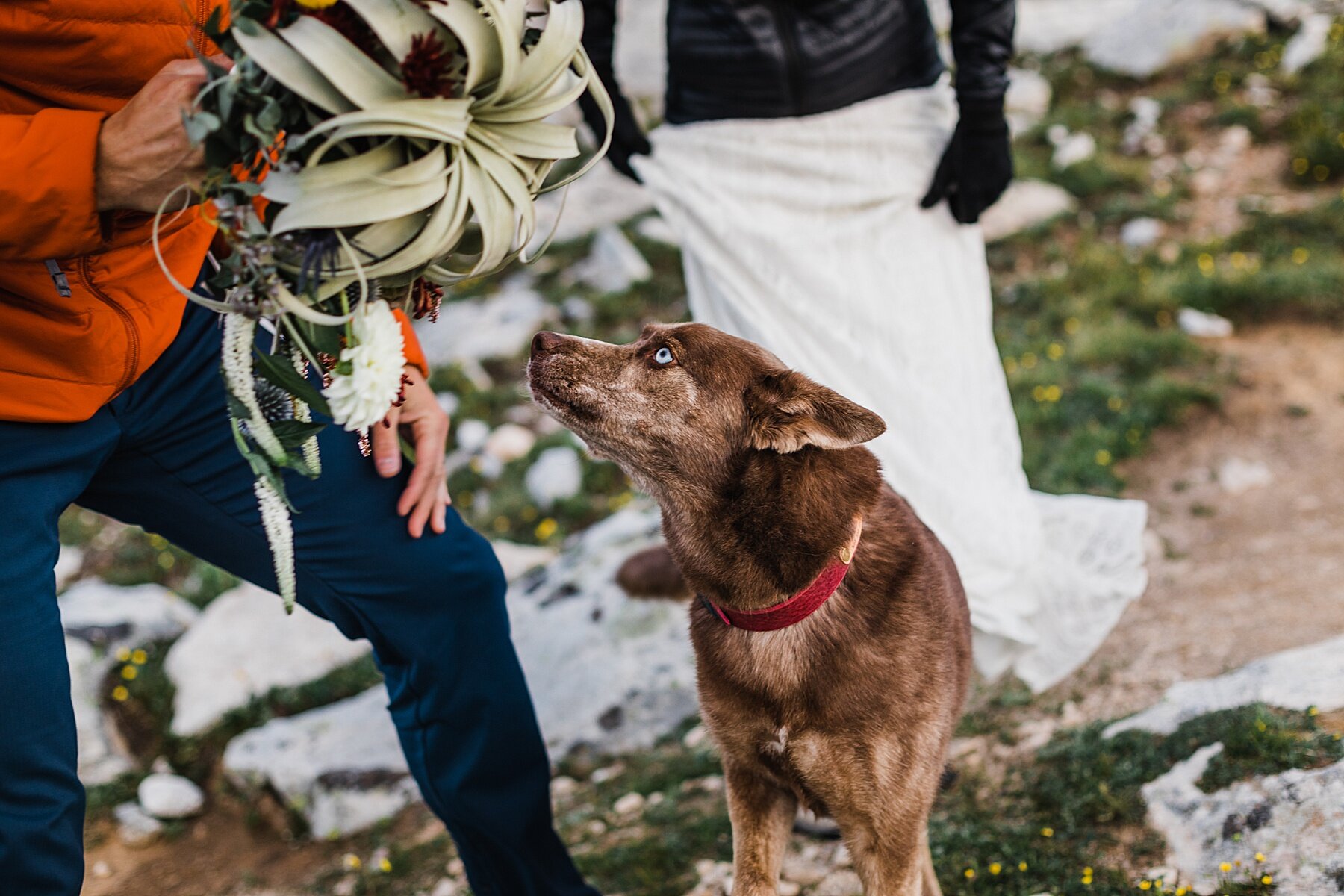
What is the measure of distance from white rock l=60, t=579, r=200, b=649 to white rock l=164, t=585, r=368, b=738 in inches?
8.5

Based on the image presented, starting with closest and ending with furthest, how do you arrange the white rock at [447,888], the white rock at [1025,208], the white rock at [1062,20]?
the white rock at [447,888], the white rock at [1025,208], the white rock at [1062,20]

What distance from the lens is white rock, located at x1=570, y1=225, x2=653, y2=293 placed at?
853 centimetres

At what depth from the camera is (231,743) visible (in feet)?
16.7

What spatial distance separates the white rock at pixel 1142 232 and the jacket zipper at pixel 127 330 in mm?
7381

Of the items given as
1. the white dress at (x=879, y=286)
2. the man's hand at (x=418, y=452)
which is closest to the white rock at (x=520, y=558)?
the white dress at (x=879, y=286)

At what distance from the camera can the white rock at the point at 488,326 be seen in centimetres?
827

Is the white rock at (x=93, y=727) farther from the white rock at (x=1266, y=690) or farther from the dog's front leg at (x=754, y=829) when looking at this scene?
the white rock at (x=1266, y=690)

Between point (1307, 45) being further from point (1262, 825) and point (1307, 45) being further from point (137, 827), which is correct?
point (137, 827)

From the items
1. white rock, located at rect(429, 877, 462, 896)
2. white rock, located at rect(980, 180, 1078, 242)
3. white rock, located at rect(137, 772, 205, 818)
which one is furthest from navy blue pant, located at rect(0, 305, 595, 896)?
white rock, located at rect(980, 180, 1078, 242)

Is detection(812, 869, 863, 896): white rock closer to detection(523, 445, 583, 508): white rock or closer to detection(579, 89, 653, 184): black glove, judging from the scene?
detection(579, 89, 653, 184): black glove

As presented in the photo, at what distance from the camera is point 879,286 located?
392 cm

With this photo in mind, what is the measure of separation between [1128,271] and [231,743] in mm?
6398

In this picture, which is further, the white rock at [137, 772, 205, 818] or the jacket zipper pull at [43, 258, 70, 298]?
the white rock at [137, 772, 205, 818]

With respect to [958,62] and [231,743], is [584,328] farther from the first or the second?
[958,62]
